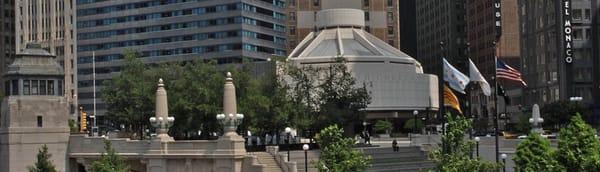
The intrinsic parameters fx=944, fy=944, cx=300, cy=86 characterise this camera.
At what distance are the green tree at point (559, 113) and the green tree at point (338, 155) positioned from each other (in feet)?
186

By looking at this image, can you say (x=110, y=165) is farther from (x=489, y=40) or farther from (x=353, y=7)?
(x=489, y=40)

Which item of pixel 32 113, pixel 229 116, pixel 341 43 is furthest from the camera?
pixel 341 43

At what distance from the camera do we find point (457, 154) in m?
34.3

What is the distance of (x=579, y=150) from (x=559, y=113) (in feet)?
205

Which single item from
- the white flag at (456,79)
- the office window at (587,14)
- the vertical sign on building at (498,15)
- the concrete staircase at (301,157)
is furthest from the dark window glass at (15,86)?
the vertical sign on building at (498,15)

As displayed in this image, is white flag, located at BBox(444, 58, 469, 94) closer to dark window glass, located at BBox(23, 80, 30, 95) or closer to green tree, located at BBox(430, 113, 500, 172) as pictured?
green tree, located at BBox(430, 113, 500, 172)

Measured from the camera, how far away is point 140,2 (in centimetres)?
15938

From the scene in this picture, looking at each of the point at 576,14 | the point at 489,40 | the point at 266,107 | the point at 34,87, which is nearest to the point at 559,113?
the point at 576,14

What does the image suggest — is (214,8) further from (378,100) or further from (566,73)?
(566,73)

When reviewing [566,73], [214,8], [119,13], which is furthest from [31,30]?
[566,73]

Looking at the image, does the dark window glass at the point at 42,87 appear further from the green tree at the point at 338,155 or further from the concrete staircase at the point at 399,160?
the green tree at the point at 338,155

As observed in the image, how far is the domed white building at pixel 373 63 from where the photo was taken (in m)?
133

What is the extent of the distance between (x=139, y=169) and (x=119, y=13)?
344ft

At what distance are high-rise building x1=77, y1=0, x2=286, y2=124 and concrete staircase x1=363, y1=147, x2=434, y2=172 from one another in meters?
86.4
